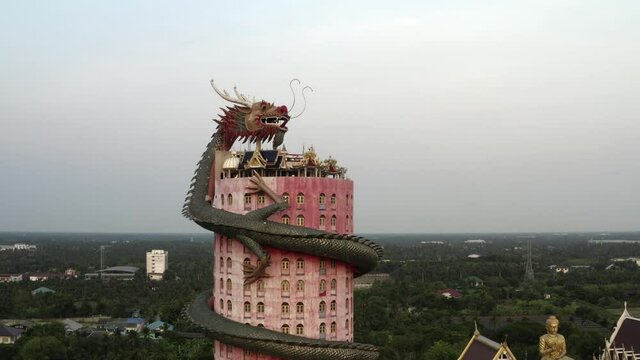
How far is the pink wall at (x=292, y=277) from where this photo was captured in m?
27.6

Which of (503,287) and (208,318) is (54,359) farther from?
(503,287)

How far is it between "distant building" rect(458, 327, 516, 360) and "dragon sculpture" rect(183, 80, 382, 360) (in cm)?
777

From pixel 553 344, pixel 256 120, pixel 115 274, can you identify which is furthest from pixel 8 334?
pixel 115 274

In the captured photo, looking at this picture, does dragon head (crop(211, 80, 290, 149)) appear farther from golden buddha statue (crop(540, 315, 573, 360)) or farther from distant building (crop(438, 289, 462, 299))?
distant building (crop(438, 289, 462, 299))

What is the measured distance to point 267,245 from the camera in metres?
27.3

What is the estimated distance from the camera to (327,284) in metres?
28.3

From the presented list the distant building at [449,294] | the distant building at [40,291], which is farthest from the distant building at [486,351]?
the distant building at [40,291]

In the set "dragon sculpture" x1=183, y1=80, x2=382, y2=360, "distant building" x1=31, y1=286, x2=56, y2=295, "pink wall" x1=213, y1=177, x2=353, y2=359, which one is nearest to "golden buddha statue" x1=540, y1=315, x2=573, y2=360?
"dragon sculpture" x1=183, y1=80, x2=382, y2=360

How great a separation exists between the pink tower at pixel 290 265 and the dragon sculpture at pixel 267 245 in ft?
1.84

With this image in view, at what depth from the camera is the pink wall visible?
2761 cm

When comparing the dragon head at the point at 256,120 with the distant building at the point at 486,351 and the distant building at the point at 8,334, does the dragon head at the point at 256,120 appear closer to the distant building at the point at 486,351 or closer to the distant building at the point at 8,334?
the distant building at the point at 486,351

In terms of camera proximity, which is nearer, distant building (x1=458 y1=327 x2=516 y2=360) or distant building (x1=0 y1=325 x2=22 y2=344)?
distant building (x1=458 y1=327 x2=516 y2=360)

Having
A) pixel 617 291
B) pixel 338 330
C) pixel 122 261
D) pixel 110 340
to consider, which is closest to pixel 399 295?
pixel 617 291

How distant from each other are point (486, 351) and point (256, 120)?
1702 centimetres
